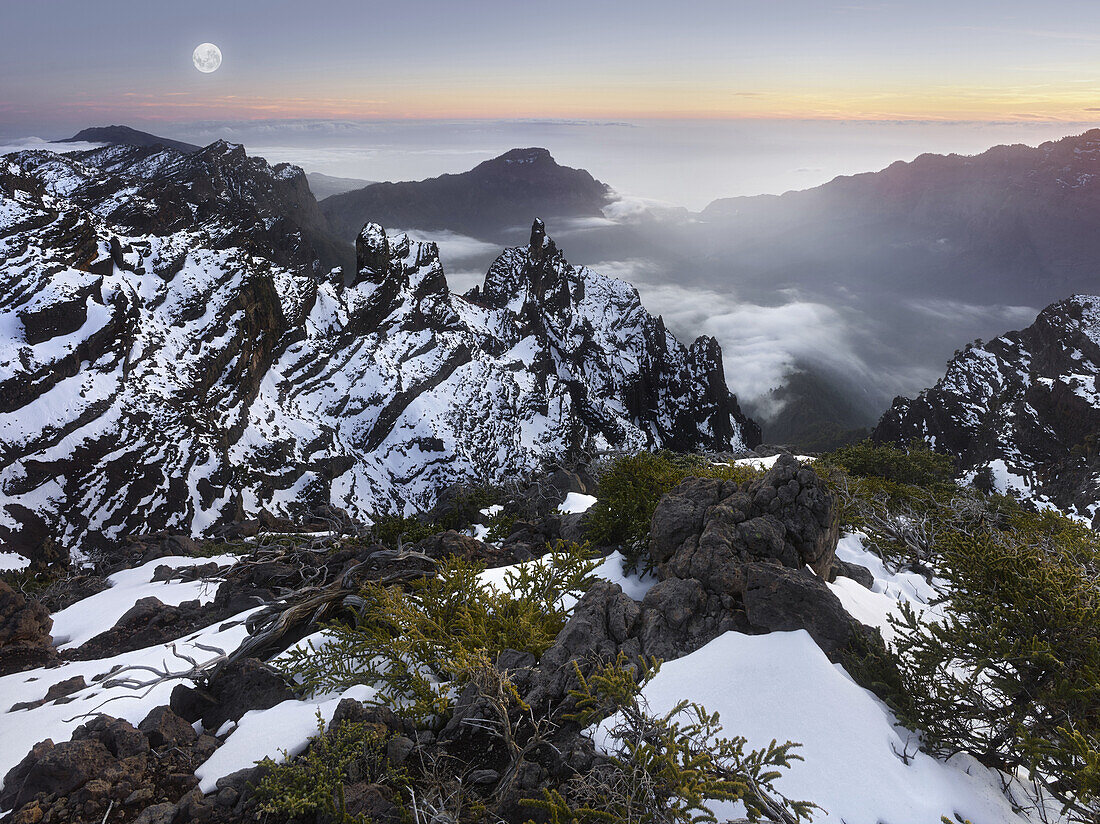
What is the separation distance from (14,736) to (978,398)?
10602 cm

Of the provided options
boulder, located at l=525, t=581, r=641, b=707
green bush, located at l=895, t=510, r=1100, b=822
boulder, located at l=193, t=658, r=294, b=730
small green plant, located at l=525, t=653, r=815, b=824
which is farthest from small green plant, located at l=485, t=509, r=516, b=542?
green bush, located at l=895, t=510, r=1100, b=822

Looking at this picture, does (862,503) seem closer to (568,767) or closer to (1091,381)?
(568,767)

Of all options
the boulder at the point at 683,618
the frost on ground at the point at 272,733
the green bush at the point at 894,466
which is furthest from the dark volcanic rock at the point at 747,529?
the green bush at the point at 894,466

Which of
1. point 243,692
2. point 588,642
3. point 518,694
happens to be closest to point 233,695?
point 243,692

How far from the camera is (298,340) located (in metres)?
72.8

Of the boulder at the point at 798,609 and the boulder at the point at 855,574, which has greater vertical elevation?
the boulder at the point at 798,609

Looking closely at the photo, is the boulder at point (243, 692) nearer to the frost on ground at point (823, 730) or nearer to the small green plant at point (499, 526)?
the frost on ground at point (823, 730)

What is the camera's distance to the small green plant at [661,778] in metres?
3.04

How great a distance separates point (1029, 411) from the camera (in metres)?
64.2

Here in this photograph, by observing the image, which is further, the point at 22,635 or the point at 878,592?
the point at 22,635

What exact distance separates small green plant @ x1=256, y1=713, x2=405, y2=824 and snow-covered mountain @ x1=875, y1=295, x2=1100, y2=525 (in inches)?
1641

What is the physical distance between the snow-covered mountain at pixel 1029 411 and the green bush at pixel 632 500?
36257 millimetres

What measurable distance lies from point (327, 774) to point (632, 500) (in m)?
5.22

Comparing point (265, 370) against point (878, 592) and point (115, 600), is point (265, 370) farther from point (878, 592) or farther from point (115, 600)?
point (878, 592)
